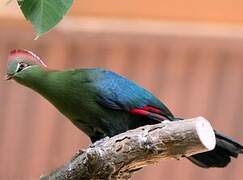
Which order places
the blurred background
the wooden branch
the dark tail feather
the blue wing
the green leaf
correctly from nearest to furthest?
the green leaf < the wooden branch < the dark tail feather < the blue wing < the blurred background

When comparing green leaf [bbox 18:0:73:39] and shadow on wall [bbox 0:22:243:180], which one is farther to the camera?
shadow on wall [bbox 0:22:243:180]

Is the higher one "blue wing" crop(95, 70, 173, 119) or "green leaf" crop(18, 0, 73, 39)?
"green leaf" crop(18, 0, 73, 39)

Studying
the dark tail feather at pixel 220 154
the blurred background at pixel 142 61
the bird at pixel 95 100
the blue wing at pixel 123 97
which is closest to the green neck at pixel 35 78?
the bird at pixel 95 100

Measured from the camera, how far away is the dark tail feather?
69.6 inches

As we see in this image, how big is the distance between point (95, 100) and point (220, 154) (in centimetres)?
33

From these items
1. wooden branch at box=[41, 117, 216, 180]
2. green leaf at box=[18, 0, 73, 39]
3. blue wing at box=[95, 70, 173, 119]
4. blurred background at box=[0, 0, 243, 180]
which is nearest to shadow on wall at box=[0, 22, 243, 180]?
blurred background at box=[0, 0, 243, 180]

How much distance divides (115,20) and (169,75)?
1.20 feet

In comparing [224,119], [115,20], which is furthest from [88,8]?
[224,119]

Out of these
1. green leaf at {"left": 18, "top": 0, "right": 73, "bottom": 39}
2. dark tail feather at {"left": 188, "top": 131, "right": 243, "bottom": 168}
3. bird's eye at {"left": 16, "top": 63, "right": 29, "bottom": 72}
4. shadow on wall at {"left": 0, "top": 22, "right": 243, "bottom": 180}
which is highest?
green leaf at {"left": 18, "top": 0, "right": 73, "bottom": 39}

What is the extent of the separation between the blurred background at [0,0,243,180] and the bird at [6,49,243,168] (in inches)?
68.0

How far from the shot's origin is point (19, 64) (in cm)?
179

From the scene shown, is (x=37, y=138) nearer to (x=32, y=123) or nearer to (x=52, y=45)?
(x=32, y=123)

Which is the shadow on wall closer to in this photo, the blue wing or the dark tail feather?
the blue wing

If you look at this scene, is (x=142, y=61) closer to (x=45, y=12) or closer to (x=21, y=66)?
(x=21, y=66)
